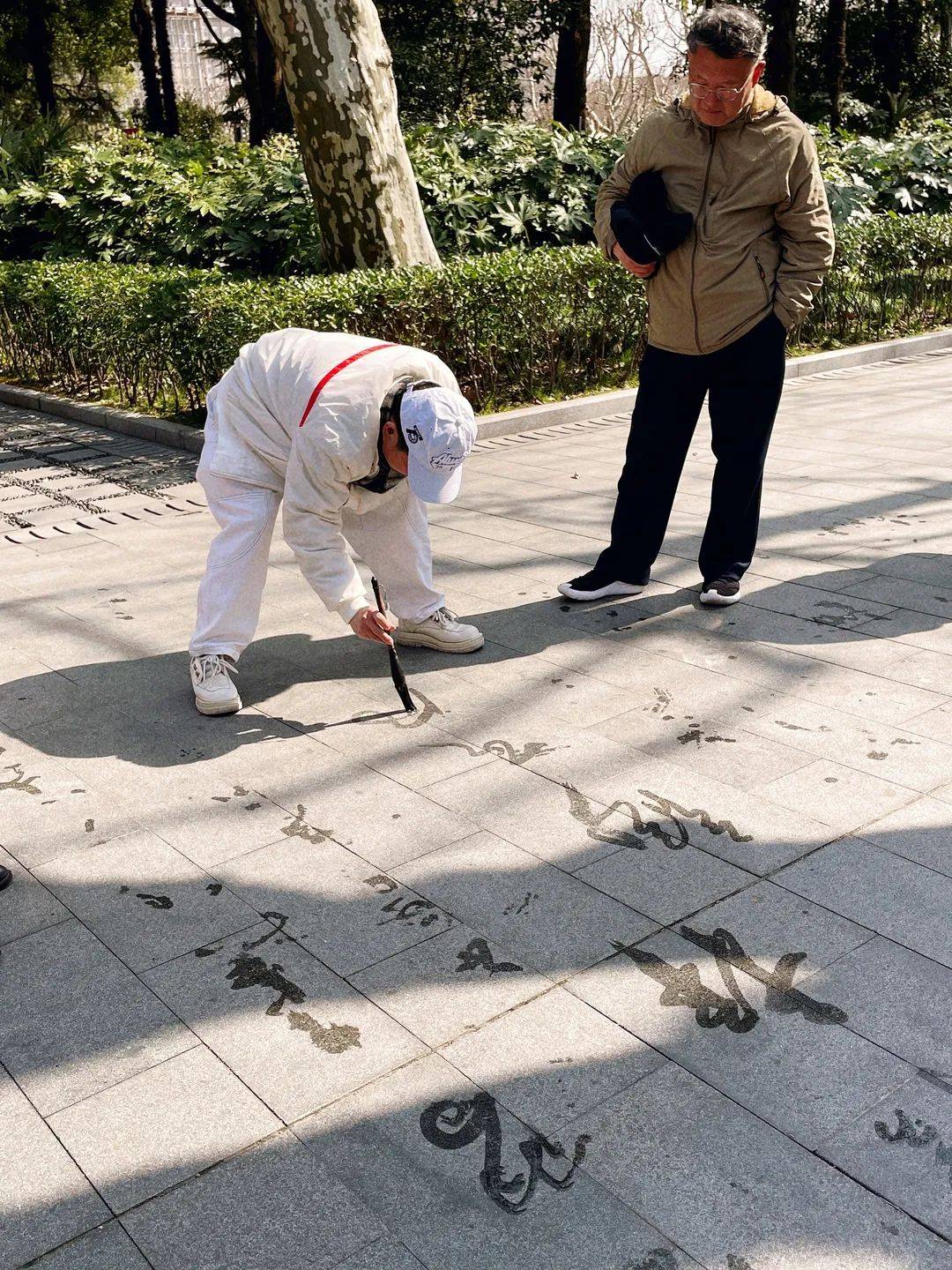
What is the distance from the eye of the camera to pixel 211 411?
4.09 m

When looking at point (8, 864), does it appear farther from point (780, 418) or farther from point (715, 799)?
point (780, 418)

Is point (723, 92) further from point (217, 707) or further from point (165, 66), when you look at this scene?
point (165, 66)

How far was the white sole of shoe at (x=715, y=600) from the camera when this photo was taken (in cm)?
479

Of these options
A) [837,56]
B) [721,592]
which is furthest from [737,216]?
[837,56]

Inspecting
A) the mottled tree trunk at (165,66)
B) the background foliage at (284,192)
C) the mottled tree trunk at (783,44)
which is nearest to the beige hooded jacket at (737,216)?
the background foliage at (284,192)

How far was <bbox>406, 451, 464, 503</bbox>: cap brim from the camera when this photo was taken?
3432 mm

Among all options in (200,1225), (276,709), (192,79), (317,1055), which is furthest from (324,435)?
(192,79)

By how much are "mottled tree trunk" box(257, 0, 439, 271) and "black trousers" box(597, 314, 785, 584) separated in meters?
4.65

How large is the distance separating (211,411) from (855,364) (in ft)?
26.1

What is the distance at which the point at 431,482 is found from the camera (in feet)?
11.3

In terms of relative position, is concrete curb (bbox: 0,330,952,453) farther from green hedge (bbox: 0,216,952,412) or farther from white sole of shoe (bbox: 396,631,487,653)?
white sole of shoe (bbox: 396,631,487,653)

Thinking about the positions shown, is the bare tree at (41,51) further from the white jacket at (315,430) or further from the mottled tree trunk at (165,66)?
the white jacket at (315,430)

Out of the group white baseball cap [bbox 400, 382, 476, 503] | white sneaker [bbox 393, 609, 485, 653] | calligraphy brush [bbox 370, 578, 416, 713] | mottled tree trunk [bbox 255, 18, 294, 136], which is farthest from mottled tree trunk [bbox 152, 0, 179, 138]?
white baseball cap [bbox 400, 382, 476, 503]

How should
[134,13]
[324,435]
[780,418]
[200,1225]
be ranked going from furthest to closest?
[134,13], [780,418], [324,435], [200,1225]
